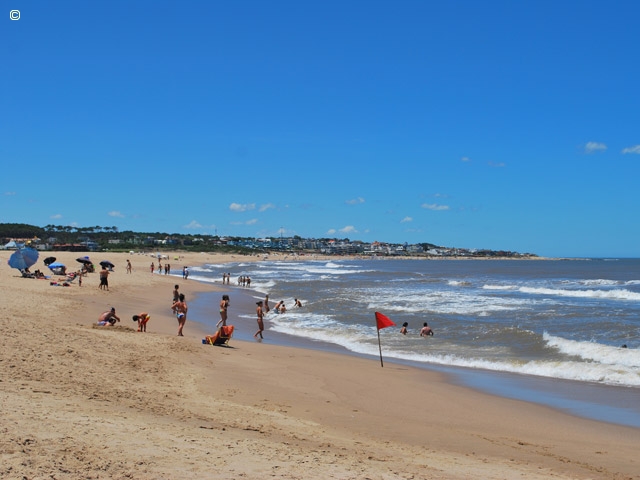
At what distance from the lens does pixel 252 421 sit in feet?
25.0

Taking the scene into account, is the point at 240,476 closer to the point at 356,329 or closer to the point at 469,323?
the point at 356,329

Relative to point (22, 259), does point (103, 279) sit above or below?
below

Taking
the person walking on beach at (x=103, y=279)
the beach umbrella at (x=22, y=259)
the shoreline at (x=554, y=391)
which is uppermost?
the beach umbrella at (x=22, y=259)

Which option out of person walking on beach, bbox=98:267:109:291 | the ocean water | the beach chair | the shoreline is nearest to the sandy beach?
the shoreline

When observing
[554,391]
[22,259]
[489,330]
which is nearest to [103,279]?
[22,259]

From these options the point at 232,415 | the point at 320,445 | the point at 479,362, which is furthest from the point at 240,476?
the point at 479,362

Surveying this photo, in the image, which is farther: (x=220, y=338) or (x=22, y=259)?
(x=22, y=259)

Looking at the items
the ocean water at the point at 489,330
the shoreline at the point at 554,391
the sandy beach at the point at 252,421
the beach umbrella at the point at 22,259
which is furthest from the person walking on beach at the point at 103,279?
the shoreline at the point at 554,391

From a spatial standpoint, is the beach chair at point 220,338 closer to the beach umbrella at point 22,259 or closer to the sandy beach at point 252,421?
the sandy beach at point 252,421

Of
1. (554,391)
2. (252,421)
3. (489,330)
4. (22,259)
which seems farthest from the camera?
(22,259)

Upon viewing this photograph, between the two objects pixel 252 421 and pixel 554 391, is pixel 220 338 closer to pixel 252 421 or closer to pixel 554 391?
pixel 252 421

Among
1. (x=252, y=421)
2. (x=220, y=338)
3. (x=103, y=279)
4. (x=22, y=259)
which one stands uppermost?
(x=22, y=259)

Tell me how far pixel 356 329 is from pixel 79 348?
12.4 meters

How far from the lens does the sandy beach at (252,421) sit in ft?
17.9
